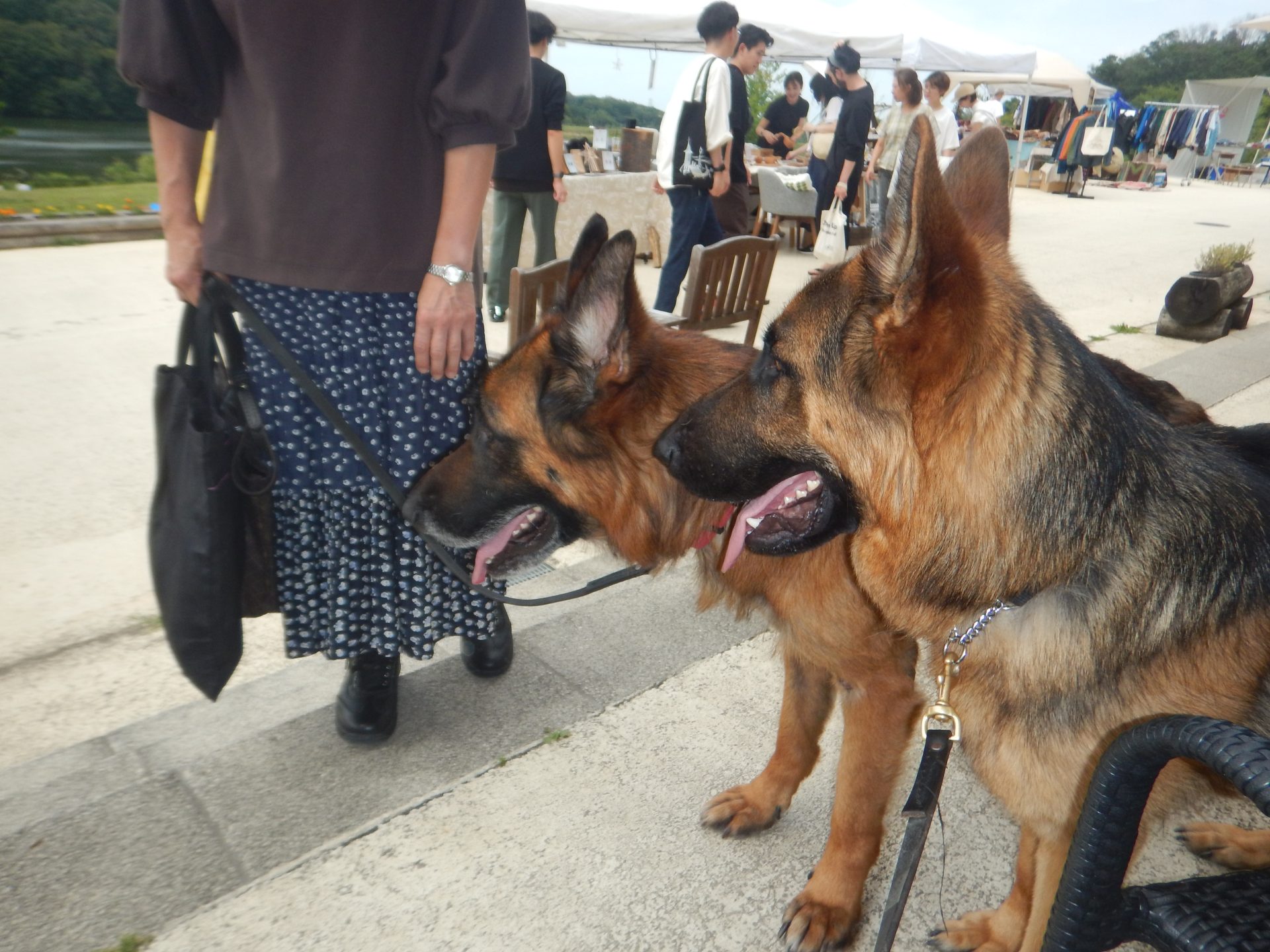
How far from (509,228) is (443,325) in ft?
18.7

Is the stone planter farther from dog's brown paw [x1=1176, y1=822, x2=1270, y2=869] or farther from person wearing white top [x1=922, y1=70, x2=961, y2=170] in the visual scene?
dog's brown paw [x1=1176, y1=822, x2=1270, y2=869]

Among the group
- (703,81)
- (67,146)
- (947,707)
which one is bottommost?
(947,707)

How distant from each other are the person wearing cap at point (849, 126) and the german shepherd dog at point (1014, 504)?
26.8 ft

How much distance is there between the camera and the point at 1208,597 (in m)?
1.49

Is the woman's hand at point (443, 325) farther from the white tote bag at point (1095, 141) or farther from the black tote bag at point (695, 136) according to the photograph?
the white tote bag at point (1095, 141)

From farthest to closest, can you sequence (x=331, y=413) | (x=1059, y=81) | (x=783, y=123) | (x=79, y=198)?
(x=1059, y=81) → (x=783, y=123) → (x=79, y=198) → (x=331, y=413)

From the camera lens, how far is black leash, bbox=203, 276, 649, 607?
2021 millimetres

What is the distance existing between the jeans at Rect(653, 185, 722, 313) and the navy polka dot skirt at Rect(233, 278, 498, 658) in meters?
4.71

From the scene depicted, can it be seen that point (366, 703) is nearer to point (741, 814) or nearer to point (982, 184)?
point (741, 814)

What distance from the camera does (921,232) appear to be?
1.24 metres

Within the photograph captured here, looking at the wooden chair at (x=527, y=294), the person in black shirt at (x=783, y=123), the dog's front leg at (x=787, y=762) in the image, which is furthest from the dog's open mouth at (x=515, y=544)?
the person in black shirt at (x=783, y=123)

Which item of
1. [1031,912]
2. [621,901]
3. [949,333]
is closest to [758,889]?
[621,901]

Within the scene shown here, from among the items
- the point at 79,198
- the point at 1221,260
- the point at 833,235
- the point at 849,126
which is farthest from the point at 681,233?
the point at 79,198

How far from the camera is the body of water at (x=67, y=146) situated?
9977mm
